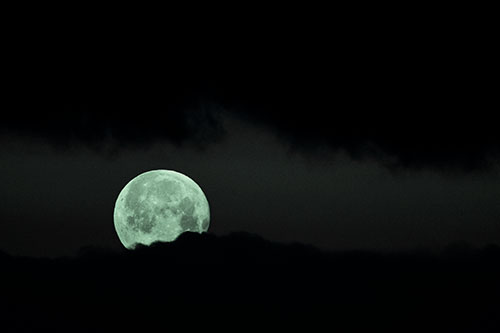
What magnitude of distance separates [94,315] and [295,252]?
18.1m

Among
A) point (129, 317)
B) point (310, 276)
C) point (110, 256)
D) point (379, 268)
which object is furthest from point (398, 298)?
point (110, 256)

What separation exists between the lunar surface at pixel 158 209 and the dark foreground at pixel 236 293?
3076 millimetres

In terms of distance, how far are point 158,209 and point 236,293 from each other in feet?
38.0

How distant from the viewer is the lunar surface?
113 feet

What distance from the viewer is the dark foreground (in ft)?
125

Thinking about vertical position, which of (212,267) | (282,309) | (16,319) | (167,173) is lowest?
(16,319)

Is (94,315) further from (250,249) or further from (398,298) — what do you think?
(398,298)

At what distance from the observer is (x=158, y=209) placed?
34.5m

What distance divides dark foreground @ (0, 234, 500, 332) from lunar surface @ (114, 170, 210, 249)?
308 cm

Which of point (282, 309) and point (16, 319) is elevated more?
point (282, 309)

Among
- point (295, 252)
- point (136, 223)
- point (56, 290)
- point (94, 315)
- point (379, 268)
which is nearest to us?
point (136, 223)

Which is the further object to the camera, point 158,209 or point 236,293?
point 236,293

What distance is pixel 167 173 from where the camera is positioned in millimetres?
36188

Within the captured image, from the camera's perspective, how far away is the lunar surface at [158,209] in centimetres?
3453
